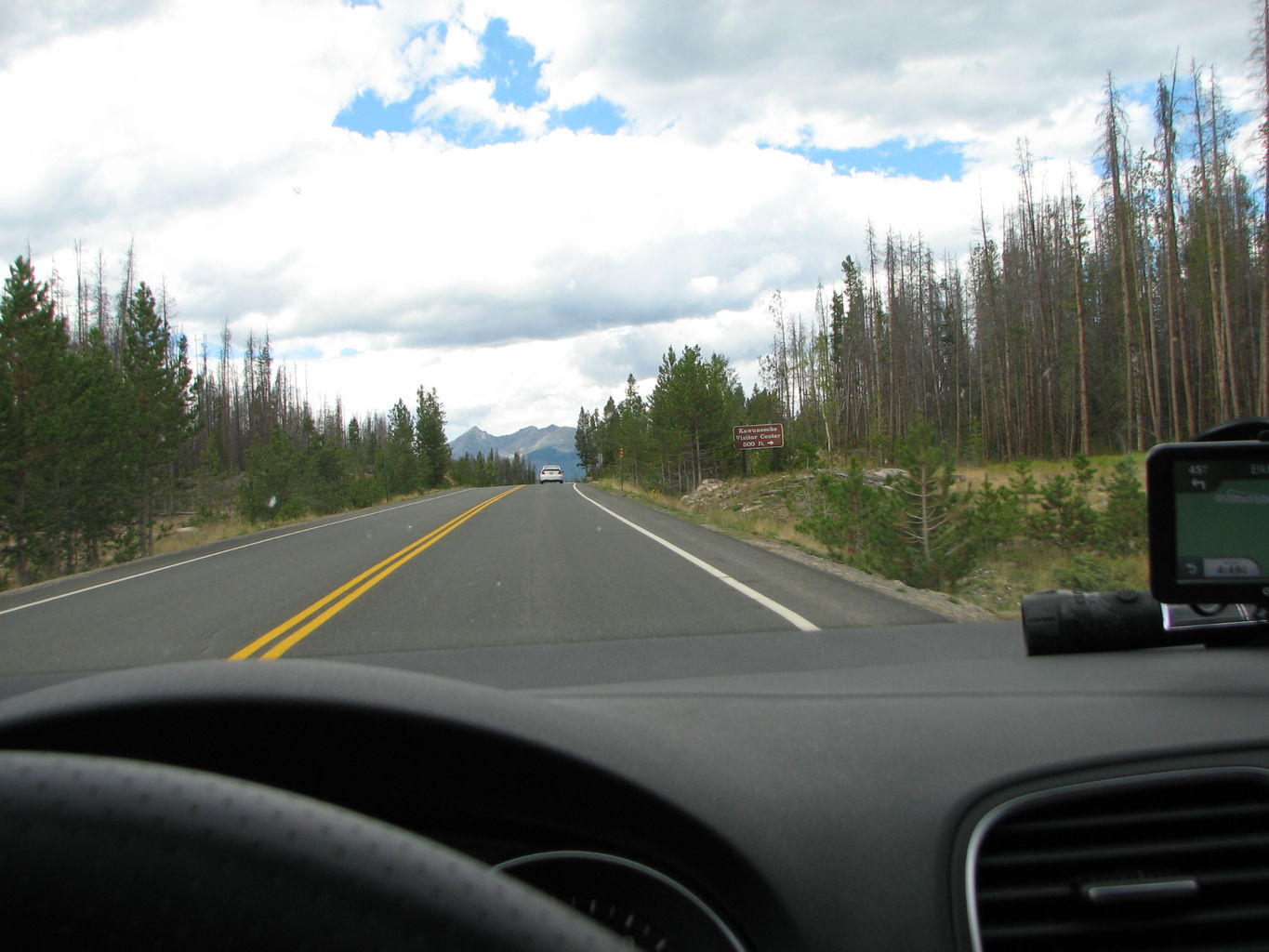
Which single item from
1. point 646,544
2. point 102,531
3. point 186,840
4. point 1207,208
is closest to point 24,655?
point 186,840

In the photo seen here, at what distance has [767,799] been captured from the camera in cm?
181

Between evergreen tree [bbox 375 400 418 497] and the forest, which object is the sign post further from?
evergreen tree [bbox 375 400 418 497]

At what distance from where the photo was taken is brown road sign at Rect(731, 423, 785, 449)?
29261 mm

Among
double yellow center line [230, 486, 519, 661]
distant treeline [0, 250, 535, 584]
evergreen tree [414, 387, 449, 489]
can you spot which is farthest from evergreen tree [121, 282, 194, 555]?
evergreen tree [414, 387, 449, 489]

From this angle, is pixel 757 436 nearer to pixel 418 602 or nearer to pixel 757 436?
pixel 757 436

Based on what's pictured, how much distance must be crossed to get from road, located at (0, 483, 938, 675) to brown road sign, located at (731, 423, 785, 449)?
11981 millimetres

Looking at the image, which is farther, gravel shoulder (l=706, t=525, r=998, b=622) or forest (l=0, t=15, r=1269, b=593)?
forest (l=0, t=15, r=1269, b=593)

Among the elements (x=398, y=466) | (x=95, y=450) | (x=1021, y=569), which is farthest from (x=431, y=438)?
(x=1021, y=569)

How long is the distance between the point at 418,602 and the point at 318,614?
1109 mm

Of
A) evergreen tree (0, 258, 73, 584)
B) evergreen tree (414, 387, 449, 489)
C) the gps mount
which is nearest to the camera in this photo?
the gps mount

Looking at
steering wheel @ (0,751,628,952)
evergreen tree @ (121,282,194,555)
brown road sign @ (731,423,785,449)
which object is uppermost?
Result: evergreen tree @ (121,282,194,555)

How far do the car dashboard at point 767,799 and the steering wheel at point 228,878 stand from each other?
71 centimetres

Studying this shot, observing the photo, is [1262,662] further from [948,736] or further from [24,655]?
[24,655]

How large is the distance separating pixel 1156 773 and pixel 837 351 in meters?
88.3
